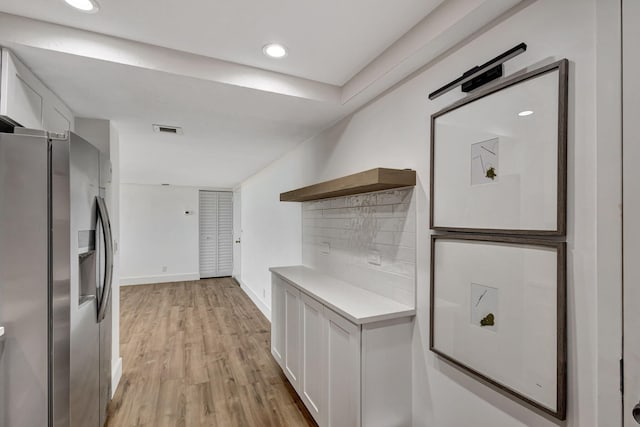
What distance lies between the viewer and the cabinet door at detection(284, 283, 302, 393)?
94.0 inches

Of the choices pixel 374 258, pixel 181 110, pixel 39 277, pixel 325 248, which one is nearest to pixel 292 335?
pixel 325 248

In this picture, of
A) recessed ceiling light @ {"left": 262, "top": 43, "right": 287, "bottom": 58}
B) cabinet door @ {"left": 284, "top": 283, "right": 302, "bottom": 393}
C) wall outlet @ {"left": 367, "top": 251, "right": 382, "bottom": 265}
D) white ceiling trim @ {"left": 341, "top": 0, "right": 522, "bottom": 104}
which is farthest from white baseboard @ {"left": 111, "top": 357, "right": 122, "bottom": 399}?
white ceiling trim @ {"left": 341, "top": 0, "right": 522, "bottom": 104}

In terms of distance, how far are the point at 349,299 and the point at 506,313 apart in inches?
37.1

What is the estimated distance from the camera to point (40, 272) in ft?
4.18

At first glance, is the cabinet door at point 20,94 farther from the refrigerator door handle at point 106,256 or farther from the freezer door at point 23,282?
the refrigerator door handle at point 106,256

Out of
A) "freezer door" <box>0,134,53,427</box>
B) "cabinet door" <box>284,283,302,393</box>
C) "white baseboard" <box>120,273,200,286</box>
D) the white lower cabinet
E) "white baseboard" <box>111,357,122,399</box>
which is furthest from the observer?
"white baseboard" <box>120,273,200,286</box>

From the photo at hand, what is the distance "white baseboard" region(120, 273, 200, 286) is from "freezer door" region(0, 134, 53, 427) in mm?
6293

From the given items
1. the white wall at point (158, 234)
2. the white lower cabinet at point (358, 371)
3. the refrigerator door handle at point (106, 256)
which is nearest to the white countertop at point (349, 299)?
the white lower cabinet at point (358, 371)

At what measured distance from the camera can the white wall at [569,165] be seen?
96cm

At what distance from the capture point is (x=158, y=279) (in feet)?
→ 23.0

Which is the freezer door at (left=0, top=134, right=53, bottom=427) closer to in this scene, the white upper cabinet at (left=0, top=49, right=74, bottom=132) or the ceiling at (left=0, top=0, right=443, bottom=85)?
the white upper cabinet at (left=0, top=49, right=74, bottom=132)

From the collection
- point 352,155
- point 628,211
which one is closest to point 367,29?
point 352,155

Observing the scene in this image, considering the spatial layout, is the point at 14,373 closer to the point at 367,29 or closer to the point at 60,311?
the point at 60,311

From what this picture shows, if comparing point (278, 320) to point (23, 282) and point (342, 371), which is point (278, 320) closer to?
point (342, 371)
